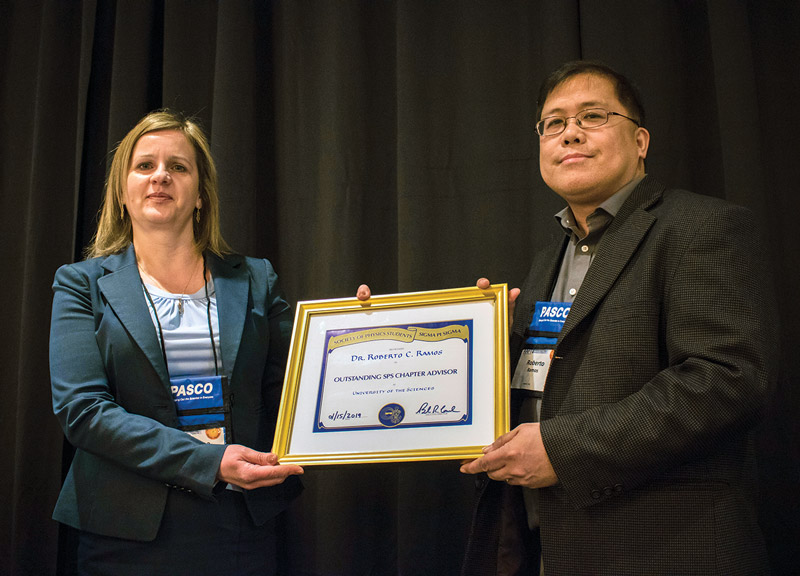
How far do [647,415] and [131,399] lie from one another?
4.24 ft

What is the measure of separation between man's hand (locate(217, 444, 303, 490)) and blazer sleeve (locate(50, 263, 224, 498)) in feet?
0.10

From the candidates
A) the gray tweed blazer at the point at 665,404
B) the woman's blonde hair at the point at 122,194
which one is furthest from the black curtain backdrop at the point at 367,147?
the gray tweed blazer at the point at 665,404

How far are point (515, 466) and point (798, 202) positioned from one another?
1428 millimetres

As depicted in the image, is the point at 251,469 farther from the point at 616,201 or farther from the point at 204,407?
the point at 616,201

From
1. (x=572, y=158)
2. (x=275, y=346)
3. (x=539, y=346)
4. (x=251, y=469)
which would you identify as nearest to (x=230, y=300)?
(x=275, y=346)

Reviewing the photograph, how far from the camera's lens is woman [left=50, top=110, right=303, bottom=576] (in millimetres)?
1662

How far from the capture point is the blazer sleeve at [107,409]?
64.4 inches

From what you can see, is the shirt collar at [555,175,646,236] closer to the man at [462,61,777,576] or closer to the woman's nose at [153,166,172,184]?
the man at [462,61,777,576]

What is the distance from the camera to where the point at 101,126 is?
2828mm

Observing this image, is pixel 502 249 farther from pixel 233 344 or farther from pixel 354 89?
pixel 233 344

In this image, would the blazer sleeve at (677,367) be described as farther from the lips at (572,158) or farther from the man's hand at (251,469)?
the man's hand at (251,469)

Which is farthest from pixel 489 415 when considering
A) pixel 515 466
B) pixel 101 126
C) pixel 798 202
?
pixel 101 126

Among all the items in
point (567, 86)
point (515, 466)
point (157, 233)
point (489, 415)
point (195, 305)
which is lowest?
point (515, 466)

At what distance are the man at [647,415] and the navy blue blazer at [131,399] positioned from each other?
0.69m
